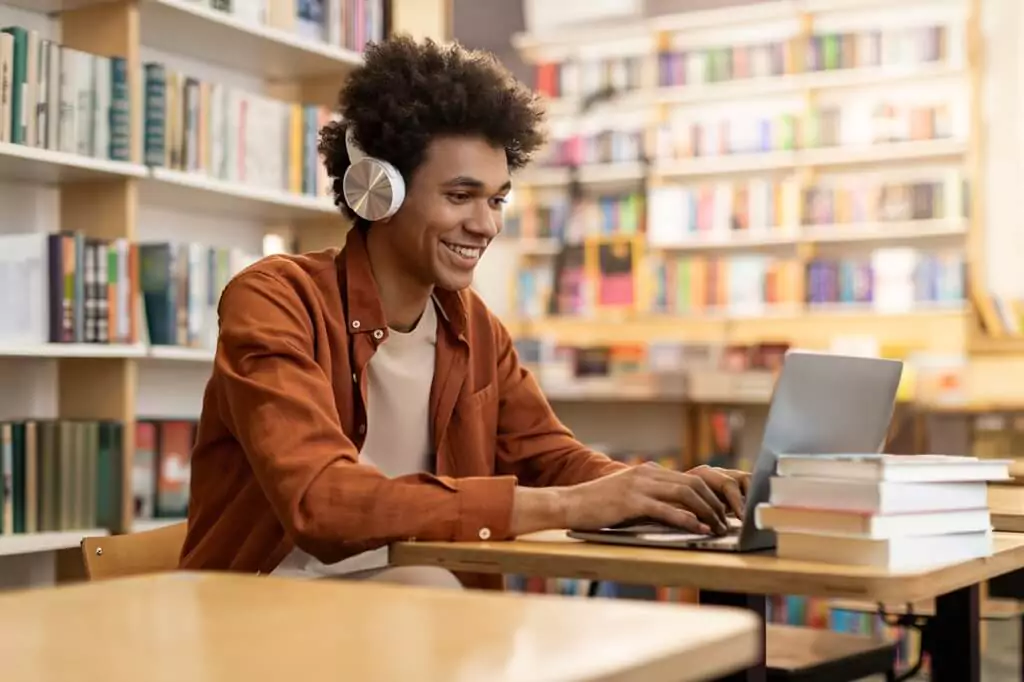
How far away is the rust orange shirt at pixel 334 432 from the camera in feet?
5.12

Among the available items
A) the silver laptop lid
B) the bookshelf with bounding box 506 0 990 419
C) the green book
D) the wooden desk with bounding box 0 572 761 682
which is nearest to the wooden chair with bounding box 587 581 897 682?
the silver laptop lid

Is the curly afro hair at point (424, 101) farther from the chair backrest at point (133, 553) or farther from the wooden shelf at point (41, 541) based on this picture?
the wooden shelf at point (41, 541)

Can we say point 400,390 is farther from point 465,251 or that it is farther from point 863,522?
point 863,522

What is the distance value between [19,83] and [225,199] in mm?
735

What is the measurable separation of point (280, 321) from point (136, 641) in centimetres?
93

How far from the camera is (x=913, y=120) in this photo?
21.1 ft

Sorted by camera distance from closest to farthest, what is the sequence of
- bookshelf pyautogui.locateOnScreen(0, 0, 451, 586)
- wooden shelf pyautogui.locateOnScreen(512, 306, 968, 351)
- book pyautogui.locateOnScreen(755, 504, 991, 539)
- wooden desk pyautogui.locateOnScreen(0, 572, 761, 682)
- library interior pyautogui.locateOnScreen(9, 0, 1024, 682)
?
wooden desk pyautogui.locateOnScreen(0, 572, 761, 682), library interior pyautogui.locateOnScreen(9, 0, 1024, 682), book pyautogui.locateOnScreen(755, 504, 991, 539), bookshelf pyautogui.locateOnScreen(0, 0, 451, 586), wooden shelf pyautogui.locateOnScreen(512, 306, 968, 351)

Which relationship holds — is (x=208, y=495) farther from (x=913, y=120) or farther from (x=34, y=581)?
(x=913, y=120)

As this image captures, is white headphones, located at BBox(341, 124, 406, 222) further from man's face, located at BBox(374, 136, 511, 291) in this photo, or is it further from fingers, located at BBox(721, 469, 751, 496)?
fingers, located at BBox(721, 469, 751, 496)

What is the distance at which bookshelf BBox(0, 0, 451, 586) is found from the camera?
3.14 meters

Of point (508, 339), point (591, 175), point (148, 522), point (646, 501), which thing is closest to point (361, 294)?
point (508, 339)

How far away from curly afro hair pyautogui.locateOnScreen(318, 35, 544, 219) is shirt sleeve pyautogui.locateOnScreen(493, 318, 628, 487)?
0.33 m

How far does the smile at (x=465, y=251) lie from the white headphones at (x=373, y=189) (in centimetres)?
9

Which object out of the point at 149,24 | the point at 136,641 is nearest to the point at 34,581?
the point at 149,24
